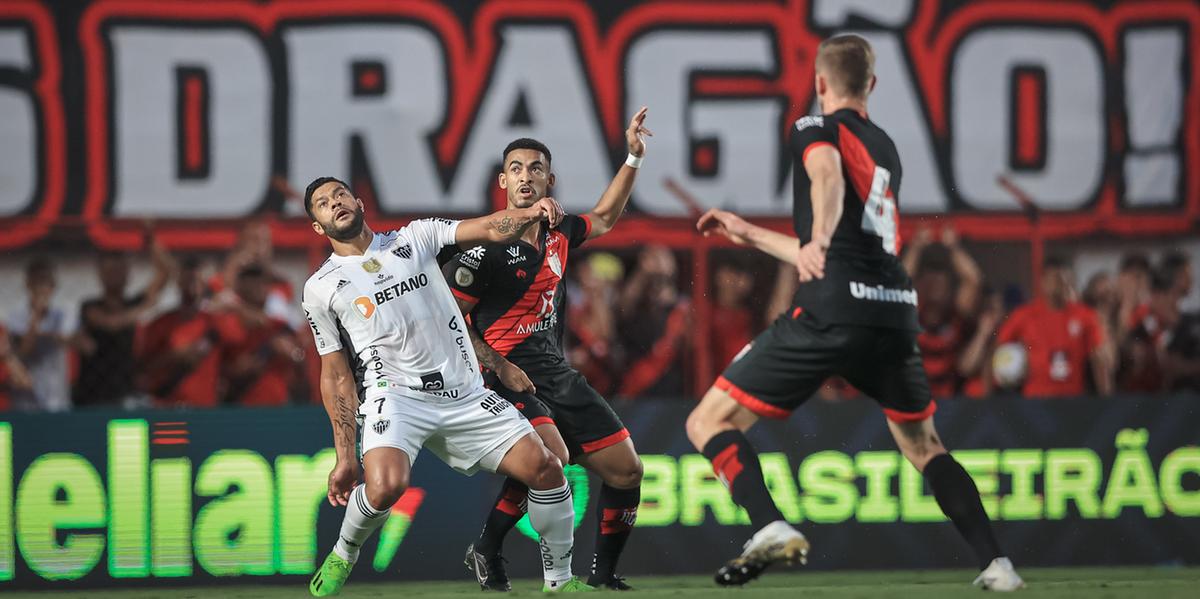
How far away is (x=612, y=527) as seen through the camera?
320 inches

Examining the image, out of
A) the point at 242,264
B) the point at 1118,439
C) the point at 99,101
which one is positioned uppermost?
the point at 99,101

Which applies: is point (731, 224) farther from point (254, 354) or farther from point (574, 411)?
point (254, 354)

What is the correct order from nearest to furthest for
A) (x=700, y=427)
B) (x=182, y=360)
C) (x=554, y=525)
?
(x=700, y=427) < (x=554, y=525) < (x=182, y=360)

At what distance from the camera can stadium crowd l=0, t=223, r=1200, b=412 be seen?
34.9 feet

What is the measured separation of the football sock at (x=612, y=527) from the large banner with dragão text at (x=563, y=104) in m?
6.02

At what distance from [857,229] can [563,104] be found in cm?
815

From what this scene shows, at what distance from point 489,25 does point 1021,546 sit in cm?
700

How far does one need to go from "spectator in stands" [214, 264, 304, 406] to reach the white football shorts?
3580mm

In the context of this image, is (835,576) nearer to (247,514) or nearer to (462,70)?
(247,514)

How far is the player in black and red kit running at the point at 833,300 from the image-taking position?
20.1ft

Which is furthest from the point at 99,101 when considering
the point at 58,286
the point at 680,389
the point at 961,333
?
the point at 961,333

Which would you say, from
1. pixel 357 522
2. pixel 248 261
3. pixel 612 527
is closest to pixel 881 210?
pixel 612 527

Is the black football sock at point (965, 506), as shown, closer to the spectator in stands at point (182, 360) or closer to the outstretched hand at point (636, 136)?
the outstretched hand at point (636, 136)

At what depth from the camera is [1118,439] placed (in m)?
10.2
